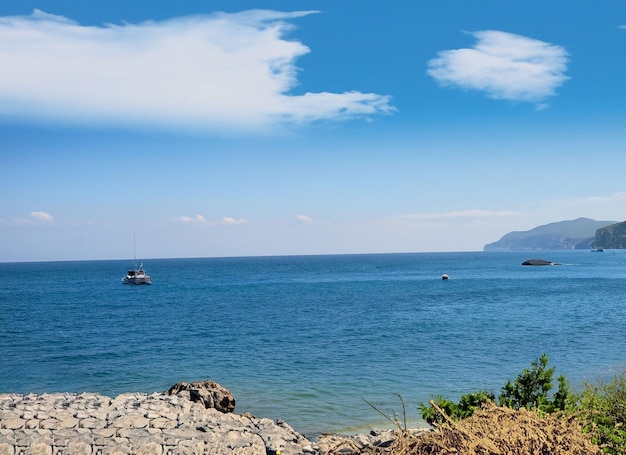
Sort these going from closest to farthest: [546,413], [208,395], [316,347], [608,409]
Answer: [546,413] → [608,409] → [208,395] → [316,347]

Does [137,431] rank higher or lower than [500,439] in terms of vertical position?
lower

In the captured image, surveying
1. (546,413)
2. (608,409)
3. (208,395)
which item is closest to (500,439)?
(546,413)

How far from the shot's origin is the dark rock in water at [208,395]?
19719 mm

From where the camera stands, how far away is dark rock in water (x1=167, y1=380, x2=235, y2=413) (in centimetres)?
1972

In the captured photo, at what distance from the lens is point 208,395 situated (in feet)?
65.6

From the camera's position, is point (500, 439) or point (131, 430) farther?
point (131, 430)

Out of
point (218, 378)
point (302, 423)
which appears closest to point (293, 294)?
point (218, 378)

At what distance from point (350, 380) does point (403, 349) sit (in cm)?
978

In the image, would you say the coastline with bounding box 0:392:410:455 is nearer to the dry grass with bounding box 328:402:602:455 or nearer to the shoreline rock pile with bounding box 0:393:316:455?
the shoreline rock pile with bounding box 0:393:316:455

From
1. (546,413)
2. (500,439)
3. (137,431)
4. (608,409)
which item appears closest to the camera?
(500,439)

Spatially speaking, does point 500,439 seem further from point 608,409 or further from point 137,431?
point 137,431

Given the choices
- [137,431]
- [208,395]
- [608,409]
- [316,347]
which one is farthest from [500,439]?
[316,347]

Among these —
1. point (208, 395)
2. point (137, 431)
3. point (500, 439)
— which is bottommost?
point (208, 395)

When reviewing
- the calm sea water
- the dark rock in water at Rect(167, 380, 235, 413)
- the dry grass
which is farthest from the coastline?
the dry grass
